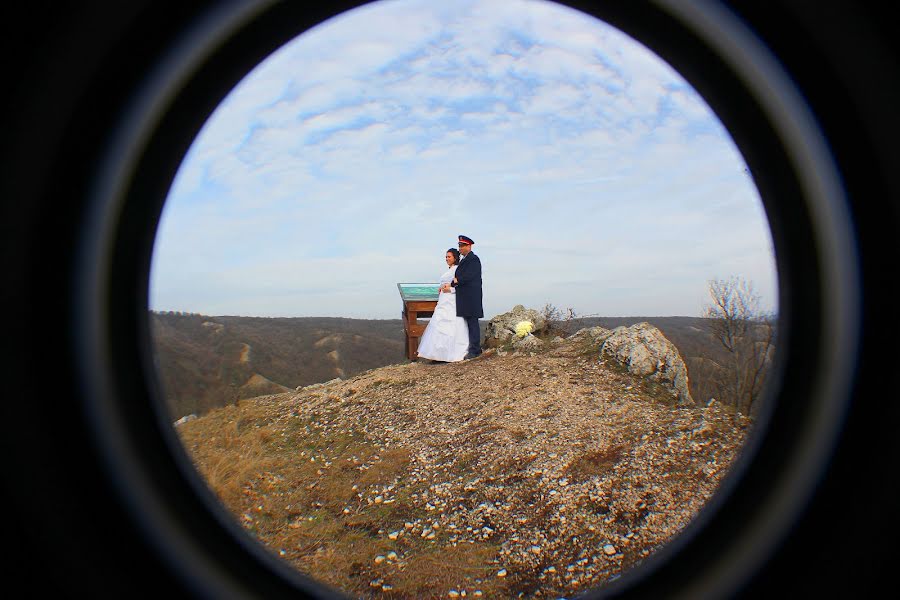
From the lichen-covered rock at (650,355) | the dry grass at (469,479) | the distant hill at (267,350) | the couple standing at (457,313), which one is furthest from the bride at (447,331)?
the distant hill at (267,350)

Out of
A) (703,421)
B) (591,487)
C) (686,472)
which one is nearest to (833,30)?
(591,487)

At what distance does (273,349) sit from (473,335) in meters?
39.4

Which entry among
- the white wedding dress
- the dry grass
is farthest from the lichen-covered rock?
the white wedding dress

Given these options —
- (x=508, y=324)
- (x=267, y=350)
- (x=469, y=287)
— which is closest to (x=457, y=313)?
(x=469, y=287)

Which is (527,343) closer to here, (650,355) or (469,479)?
(650,355)

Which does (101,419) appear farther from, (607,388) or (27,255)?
(607,388)

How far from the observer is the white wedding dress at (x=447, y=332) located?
10.3 meters

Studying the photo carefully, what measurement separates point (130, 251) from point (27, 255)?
0.79 ft

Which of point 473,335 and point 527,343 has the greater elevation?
point 473,335

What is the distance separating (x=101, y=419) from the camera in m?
1.05

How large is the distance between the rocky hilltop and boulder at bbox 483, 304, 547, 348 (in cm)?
246

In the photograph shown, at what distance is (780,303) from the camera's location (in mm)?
1333

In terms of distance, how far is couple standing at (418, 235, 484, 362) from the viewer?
10086 mm

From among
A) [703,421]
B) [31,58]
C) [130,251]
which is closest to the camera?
[31,58]
